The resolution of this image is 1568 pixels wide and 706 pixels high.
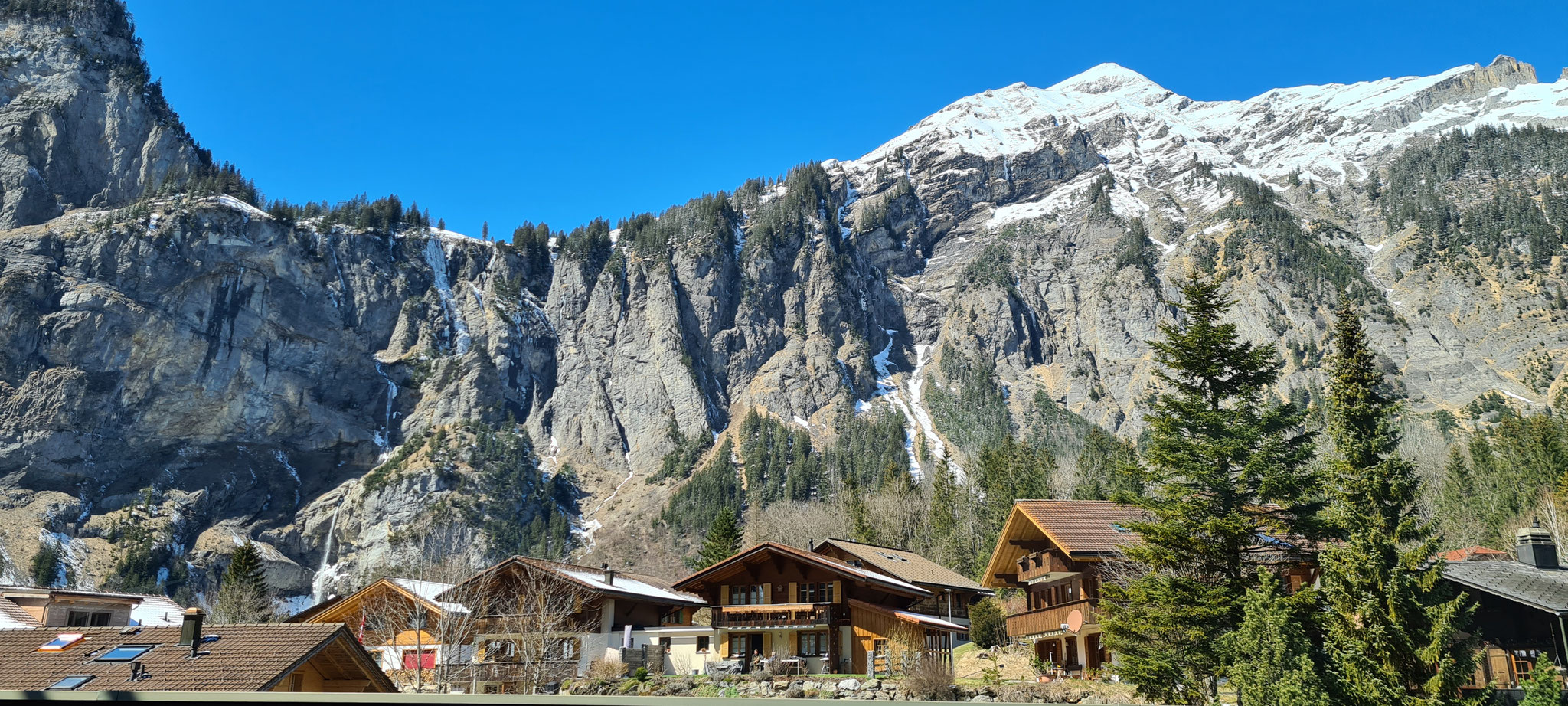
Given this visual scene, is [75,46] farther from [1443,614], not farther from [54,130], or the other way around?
[1443,614]

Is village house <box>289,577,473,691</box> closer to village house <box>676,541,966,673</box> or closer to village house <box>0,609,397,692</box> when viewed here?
village house <box>676,541,966,673</box>

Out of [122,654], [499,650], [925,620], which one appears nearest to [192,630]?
[122,654]

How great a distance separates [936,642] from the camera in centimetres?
4575

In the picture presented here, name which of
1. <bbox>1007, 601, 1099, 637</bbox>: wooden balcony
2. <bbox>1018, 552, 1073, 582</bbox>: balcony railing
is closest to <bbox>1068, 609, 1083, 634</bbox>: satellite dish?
<bbox>1007, 601, 1099, 637</bbox>: wooden balcony

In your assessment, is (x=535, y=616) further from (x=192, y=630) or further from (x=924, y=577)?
(x=192, y=630)

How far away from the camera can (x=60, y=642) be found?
23.8 metres

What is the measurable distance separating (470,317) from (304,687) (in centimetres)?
17340

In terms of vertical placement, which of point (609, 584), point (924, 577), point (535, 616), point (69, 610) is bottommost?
point (535, 616)

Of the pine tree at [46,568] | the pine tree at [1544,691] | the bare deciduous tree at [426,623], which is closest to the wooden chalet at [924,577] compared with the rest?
the bare deciduous tree at [426,623]

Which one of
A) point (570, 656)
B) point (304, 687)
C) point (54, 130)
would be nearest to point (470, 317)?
point (54, 130)

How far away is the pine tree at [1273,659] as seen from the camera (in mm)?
18672

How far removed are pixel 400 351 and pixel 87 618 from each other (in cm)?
13798

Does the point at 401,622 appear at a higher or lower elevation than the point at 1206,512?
lower

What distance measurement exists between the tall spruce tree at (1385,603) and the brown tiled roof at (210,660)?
22511 mm
